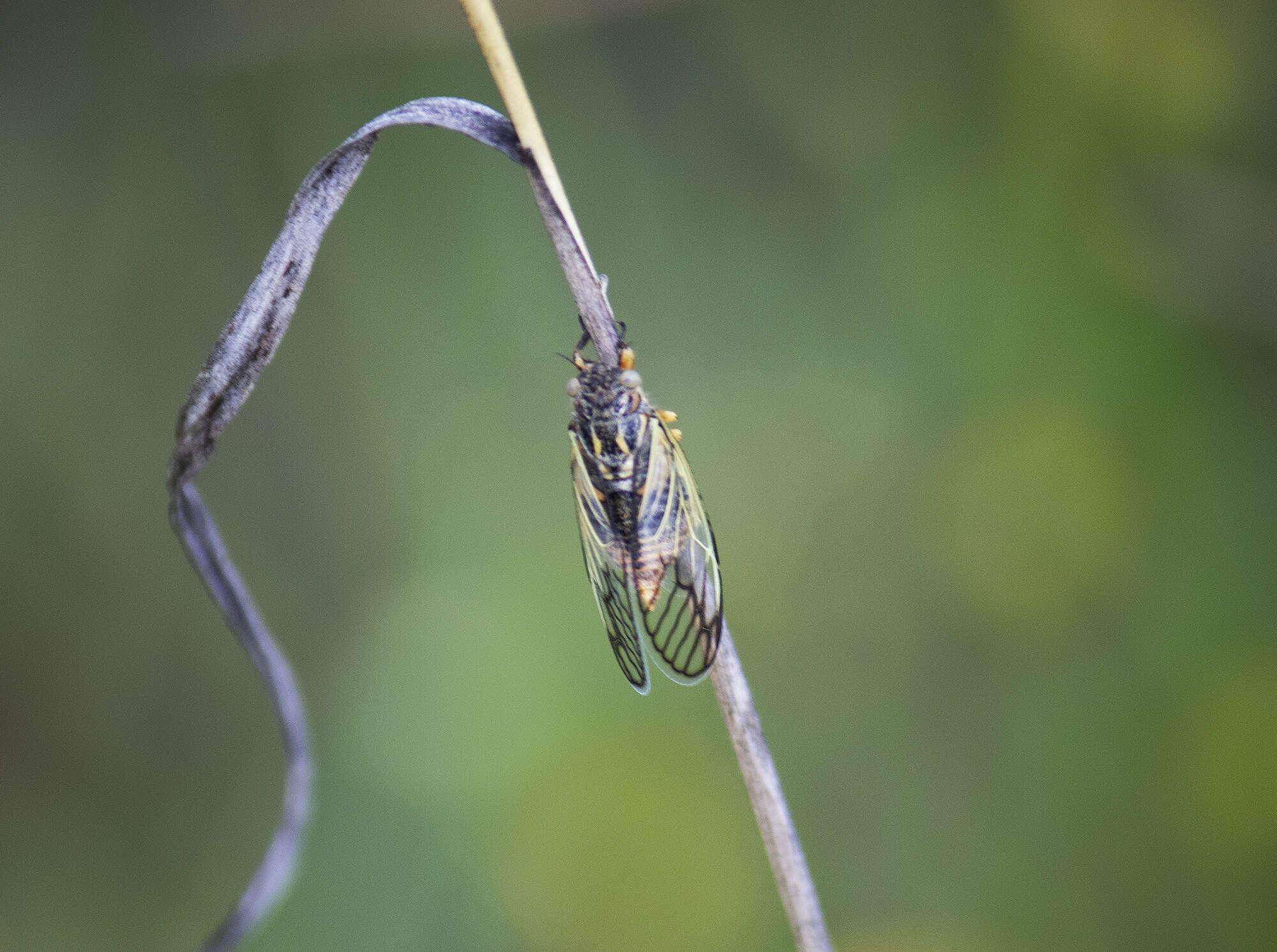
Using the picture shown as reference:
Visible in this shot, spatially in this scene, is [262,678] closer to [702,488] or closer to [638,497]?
[638,497]

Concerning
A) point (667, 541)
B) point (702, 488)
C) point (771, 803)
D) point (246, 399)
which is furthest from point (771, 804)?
point (702, 488)

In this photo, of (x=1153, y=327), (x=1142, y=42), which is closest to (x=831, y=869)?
(x=1153, y=327)

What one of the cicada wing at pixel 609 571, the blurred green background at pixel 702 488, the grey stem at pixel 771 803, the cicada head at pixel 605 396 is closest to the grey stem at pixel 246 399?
the grey stem at pixel 771 803

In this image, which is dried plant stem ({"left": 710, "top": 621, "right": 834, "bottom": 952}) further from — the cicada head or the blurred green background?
the blurred green background

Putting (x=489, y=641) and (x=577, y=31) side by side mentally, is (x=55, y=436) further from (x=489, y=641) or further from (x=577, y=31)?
(x=577, y=31)

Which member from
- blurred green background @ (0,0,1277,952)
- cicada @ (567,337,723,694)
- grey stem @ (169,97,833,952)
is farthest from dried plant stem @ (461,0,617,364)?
blurred green background @ (0,0,1277,952)

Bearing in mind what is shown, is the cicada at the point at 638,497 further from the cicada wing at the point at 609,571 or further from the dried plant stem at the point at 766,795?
the dried plant stem at the point at 766,795
